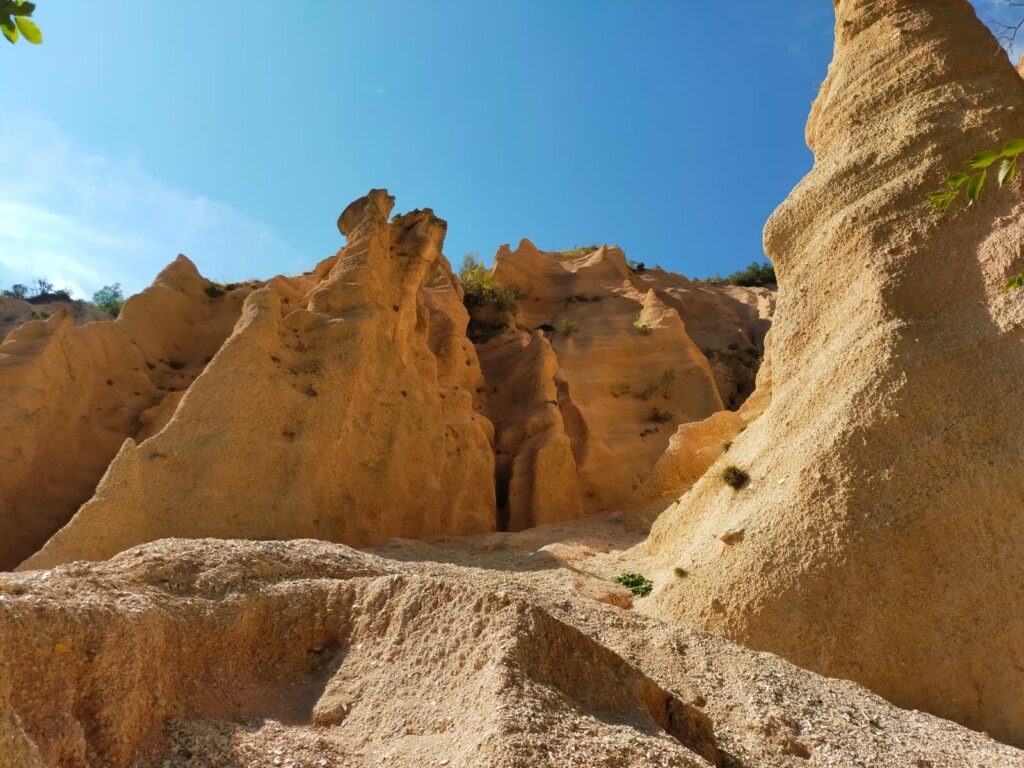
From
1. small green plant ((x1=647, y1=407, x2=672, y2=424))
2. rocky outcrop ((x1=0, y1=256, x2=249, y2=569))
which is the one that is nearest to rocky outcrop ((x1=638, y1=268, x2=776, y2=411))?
small green plant ((x1=647, y1=407, x2=672, y2=424))

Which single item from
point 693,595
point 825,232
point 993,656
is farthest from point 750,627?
point 825,232

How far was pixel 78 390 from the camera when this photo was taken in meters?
17.0

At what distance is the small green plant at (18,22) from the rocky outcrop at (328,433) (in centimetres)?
1044

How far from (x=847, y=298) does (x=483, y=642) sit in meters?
7.94

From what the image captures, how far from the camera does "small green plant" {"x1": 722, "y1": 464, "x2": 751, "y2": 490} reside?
34.6ft

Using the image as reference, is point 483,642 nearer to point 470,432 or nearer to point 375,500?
point 375,500

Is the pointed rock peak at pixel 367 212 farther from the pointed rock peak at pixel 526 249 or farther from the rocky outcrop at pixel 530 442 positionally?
the pointed rock peak at pixel 526 249

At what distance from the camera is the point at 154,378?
1922cm

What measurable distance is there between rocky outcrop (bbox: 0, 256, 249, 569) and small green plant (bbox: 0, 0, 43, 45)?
14781 millimetres

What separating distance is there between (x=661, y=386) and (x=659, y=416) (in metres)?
1.28

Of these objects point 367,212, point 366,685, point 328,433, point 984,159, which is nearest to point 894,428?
point 366,685

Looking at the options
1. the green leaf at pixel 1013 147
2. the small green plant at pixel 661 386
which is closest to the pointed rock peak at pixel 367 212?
the small green plant at pixel 661 386

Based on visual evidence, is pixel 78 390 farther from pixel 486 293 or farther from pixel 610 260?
pixel 610 260

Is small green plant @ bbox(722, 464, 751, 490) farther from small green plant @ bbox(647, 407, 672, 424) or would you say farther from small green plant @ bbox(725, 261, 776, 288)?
small green plant @ bbox(725, 261, 776, 288)
